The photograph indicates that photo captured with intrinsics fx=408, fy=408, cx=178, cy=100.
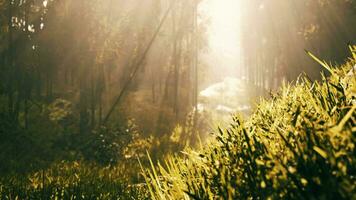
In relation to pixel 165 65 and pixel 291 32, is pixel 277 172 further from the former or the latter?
pixel 165 65

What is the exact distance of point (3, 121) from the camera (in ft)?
Result: 53.7

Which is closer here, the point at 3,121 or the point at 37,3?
the point at 3,121

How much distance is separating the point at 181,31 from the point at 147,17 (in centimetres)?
595

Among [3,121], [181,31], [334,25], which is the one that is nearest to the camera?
[3,121]

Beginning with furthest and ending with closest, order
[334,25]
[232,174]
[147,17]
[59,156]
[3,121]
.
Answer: [147,17]
[334,25]
[3,121]
[59,156]
[232,174]

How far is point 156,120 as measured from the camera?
25.4 metres

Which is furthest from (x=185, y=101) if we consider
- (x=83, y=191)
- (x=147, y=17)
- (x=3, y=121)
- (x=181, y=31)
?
(x=83, y=191)

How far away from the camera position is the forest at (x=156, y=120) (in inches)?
56.2

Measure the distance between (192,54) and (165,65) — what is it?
10.7ft

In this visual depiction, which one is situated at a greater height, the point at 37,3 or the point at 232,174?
the point at 37,3

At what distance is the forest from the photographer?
143 cm

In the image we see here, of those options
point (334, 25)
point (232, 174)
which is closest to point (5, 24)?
point (334, 25)

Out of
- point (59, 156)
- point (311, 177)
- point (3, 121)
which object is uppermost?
point (311, 177)

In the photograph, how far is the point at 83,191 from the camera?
18.2ft
